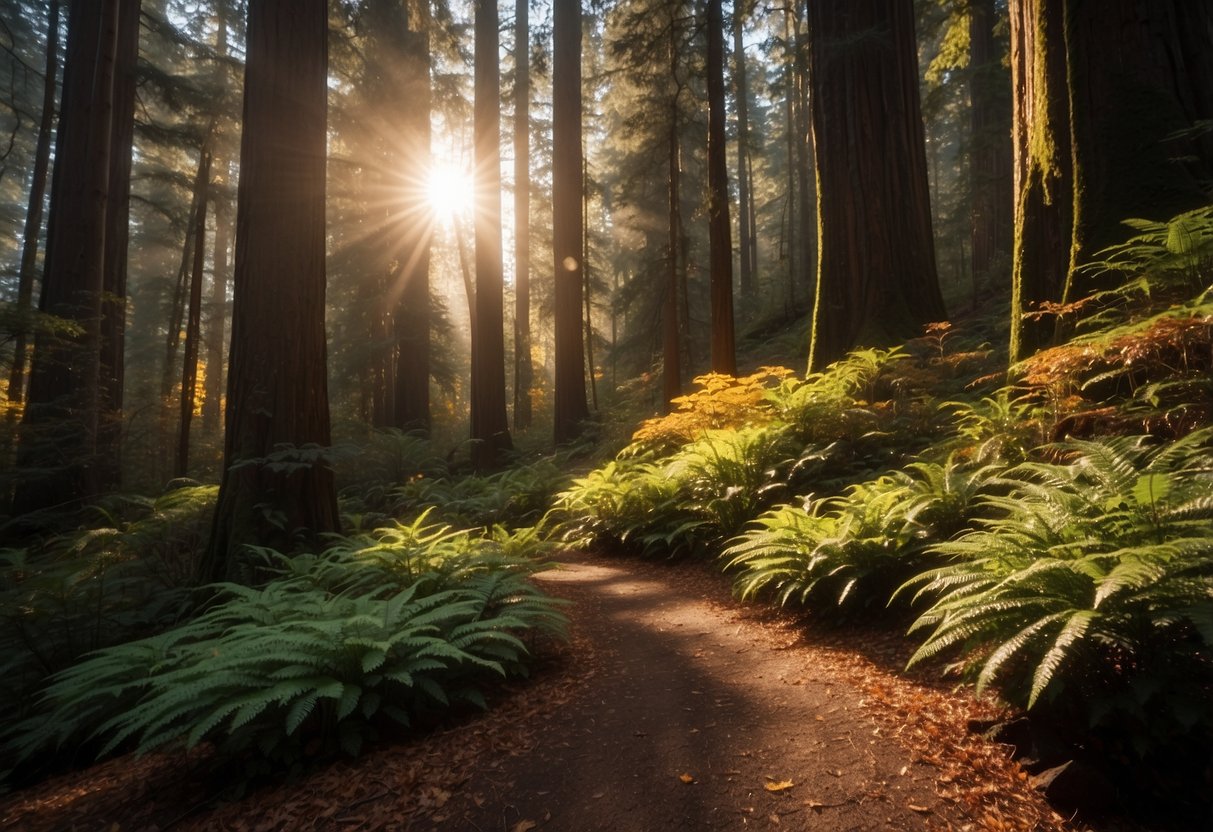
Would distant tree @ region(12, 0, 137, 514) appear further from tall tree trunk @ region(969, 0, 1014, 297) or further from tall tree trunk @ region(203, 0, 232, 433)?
tall tree trunk @ region(969, 0, 1014, 297)

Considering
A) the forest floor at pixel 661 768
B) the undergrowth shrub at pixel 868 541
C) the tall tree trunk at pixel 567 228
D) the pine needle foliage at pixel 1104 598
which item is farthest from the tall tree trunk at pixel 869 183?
the tall tree trunk at pixel 567 228

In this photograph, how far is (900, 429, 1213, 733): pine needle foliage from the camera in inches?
85.0

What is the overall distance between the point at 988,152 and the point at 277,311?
17.9m

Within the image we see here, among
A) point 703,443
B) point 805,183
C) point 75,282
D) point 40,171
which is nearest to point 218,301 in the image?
point 40,171

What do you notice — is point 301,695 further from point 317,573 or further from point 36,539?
point 36,539

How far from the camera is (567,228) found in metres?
14.9

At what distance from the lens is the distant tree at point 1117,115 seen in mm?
4691

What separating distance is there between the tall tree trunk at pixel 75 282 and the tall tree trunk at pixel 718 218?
9.79 m

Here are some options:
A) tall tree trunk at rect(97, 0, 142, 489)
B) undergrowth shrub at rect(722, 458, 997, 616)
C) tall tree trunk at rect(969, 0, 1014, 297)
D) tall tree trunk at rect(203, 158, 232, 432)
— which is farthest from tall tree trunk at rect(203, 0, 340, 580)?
tall tree trunk at rect(203, 158, 232, 432)

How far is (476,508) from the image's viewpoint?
968 cm

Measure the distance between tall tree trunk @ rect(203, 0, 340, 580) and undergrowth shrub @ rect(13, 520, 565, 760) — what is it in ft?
5.04

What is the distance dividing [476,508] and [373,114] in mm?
14668

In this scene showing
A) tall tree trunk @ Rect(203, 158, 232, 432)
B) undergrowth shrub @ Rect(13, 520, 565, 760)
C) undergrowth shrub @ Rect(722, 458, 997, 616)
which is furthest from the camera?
tall tree trunk @ Rect(203, 158, 232, 432)

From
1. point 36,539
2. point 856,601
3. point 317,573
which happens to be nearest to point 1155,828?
point 856,601
